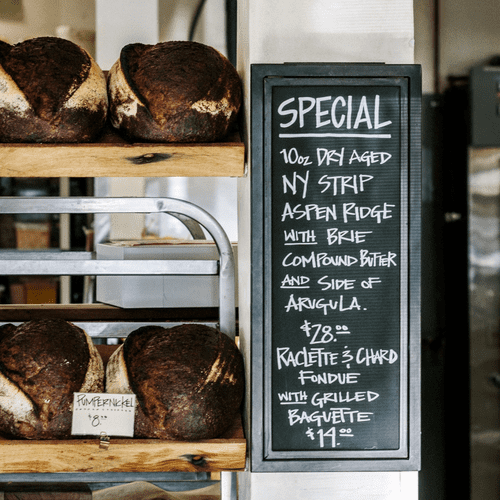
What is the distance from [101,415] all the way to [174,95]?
59 centimetres

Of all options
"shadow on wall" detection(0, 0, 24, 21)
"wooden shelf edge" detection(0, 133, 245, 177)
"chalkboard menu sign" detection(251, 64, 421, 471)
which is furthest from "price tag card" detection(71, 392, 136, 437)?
"shadow on wall" detection(0, 0, 24, 21)

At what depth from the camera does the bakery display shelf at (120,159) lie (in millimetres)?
1039

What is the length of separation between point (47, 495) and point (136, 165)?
2.69ft

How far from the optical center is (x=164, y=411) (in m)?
1.05

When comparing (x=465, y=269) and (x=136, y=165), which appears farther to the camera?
(x=465, y=269)

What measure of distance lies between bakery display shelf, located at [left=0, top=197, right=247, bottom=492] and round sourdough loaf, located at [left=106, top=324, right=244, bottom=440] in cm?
3

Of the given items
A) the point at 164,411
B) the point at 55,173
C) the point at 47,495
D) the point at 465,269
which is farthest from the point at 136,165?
the point at 465,269

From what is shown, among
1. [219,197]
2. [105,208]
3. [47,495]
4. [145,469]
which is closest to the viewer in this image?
[145,469]

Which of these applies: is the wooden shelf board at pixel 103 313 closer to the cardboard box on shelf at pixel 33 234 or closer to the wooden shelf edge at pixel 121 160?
the wooden shelf edge at pixel 121 160

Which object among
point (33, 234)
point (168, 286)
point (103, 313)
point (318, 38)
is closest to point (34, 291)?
point (33, 234)

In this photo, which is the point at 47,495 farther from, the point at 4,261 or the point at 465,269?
the point at 465,269

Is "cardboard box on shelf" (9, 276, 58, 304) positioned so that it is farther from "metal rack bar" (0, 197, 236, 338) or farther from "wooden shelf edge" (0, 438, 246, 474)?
"wooden shelf edge" (0, 438, 246, 474)

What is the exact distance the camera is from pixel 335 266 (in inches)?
43.1

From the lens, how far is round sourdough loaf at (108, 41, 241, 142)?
3.52 ft
